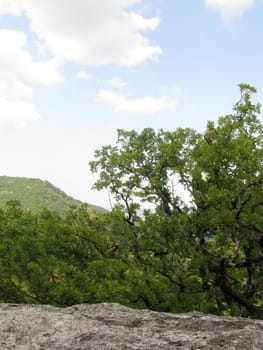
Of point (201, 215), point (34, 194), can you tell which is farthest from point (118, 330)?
point (34, 194)

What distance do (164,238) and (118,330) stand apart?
52.0 ft

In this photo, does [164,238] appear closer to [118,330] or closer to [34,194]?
[118,330]

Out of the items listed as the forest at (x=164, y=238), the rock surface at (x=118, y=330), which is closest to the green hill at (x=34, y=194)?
the forest at (x=164, y=238)

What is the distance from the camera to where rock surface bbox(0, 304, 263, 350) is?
650 cm

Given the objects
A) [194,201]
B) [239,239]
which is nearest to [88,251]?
[194,201]

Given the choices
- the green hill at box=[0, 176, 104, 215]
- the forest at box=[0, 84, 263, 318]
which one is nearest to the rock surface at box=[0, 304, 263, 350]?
the forest at box=[0, 84, 263, 318]

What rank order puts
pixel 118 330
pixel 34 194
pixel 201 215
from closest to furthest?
pixel 118 330 → pixel 201 215 → pixel 34 194

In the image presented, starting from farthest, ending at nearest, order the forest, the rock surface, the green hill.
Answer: the green hill < the forest < the rock surface

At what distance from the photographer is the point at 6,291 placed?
21641mm

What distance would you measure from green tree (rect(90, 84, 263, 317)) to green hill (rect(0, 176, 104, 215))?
64176 millimetres

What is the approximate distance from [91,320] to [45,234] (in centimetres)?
1592

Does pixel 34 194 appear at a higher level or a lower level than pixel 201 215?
higher

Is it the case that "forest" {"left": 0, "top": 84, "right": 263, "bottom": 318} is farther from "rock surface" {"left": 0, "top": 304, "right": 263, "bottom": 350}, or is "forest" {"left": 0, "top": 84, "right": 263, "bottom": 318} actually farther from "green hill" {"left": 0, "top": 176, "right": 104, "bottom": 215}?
"green hill" {"left": 0, "top": 176, "right": 104, "bottom": 215}

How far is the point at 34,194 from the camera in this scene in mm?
101062
